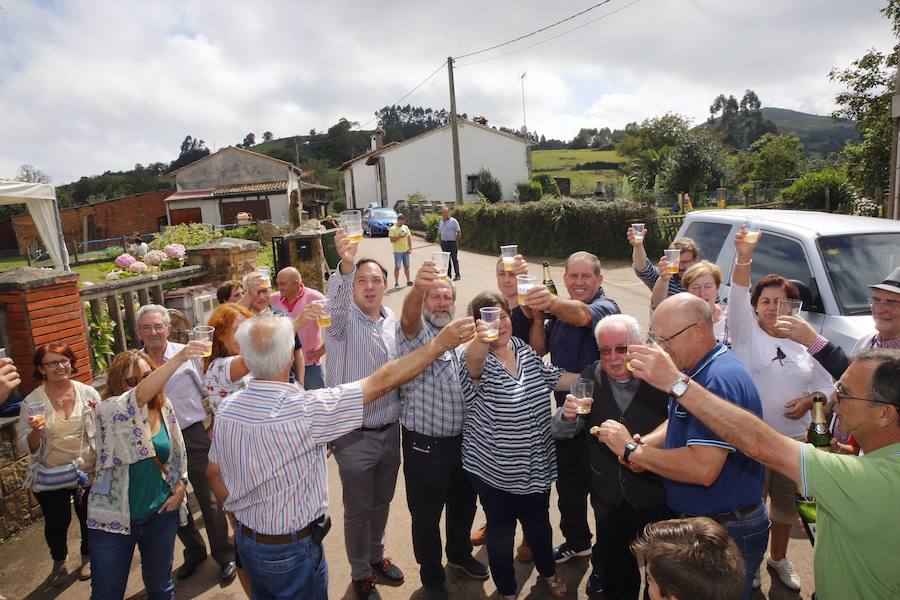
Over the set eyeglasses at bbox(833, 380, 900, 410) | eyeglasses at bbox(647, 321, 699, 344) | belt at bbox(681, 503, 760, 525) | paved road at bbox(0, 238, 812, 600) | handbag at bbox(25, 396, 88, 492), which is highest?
eyeglasses at bbox(647, 321, 699, 344)

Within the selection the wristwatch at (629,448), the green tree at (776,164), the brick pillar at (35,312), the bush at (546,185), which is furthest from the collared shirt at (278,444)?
the green tree at (776,164)

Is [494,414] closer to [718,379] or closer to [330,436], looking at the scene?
[330,436]

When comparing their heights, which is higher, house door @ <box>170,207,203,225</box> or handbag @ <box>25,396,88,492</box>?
house door @ <box>170,207,203,225</box>

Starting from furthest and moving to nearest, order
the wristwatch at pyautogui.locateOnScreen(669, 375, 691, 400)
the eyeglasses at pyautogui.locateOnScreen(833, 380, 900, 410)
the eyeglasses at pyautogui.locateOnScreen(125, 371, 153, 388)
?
the eyeglasses at pyautogui.locateOnScreen(125, 371, 153, 388), the wristwatch at pyautogui.locateOnScreen(669, 375, 691, 400), the eyeglasses at pyautogui.locateOnScreen(833, 380, 900, 410)

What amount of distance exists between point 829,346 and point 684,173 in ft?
113

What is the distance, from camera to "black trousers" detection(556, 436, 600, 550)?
360cm

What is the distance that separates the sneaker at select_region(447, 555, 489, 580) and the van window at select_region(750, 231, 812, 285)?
3.55 metres

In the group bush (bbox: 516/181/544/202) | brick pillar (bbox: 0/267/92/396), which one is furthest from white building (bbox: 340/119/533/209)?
brick pillar (bbox: 0/267/92/396)

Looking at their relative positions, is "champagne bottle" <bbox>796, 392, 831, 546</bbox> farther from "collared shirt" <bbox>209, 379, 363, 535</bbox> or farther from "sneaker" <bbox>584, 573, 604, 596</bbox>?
"collared shirt" <bbox>209, 379, 363, 535</bbox>

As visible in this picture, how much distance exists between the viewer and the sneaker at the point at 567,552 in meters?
3.87

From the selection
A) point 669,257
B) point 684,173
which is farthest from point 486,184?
point 669,257

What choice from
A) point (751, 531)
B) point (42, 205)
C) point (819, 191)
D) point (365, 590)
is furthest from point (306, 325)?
point (819, 191)

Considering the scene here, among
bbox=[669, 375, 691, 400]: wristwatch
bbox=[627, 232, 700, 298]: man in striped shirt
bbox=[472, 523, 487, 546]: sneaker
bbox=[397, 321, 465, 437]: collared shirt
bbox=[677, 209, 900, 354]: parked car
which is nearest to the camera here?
bbox=[669, 375, 691, 400]: wristwatch

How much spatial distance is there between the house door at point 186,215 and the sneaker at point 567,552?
152ft
